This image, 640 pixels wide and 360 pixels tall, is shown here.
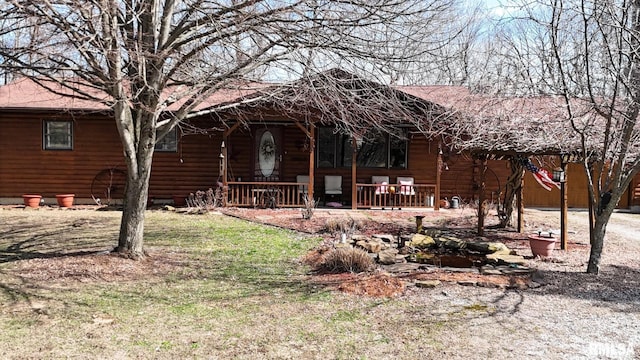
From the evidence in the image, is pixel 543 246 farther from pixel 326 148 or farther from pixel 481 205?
pixel 326 148

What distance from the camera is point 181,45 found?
688 cm

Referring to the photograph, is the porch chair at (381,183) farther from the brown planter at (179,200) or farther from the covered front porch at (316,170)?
the brown planter at (179,200)

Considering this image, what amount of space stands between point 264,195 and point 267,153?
169 centimetres

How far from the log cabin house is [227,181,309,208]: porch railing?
4cm

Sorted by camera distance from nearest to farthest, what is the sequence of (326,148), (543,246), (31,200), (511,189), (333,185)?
(543,246)
(511,189)
(31,200)
(333,185)
(326,148)

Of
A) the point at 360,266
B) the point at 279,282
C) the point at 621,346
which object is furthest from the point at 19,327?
the point at 621,346

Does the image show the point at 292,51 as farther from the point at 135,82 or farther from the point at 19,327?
the point at 19,327

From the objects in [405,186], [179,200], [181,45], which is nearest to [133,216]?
[181,45]

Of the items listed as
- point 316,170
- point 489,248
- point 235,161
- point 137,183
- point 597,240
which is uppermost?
point 235,161

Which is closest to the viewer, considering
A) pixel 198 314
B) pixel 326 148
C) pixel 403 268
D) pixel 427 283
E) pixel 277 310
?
pixel 198 314

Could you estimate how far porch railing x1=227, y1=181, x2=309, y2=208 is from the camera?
14.4 meters

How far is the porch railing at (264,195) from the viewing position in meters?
14.4

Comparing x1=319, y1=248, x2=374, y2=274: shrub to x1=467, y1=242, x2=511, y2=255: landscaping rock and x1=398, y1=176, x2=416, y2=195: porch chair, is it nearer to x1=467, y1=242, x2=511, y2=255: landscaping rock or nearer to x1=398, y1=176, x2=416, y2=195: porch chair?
x1=467, y1=242, x2=511, y2=255: landscaping rock

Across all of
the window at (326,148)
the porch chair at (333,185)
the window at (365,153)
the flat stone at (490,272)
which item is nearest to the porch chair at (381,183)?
the window at (365,153)
